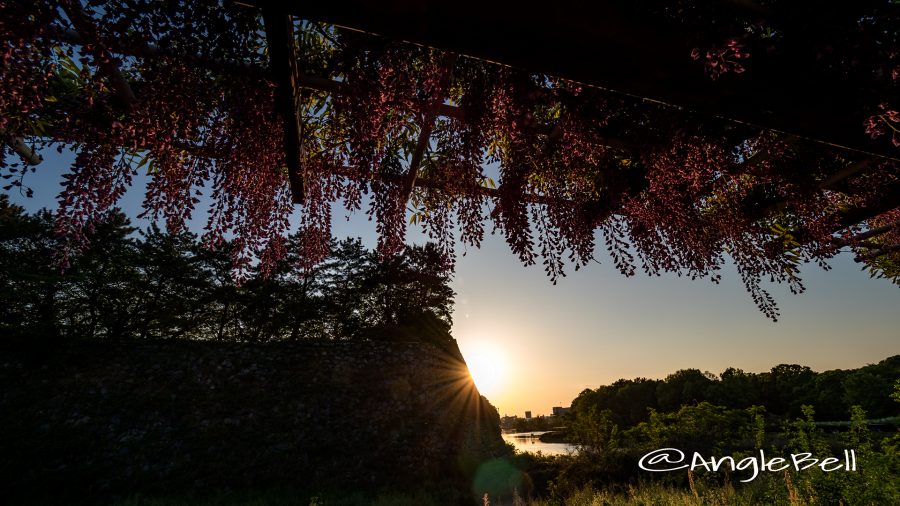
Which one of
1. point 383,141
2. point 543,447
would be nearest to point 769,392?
point 543,447

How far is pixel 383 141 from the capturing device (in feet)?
8.48

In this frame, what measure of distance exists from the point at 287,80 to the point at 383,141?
3.25 feet

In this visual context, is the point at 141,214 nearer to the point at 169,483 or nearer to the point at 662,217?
the point at 662,217

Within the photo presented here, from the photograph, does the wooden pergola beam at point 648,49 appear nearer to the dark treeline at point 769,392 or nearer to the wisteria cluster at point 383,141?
the wisteria cluster at point 383,141

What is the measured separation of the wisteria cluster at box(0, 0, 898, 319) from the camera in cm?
159

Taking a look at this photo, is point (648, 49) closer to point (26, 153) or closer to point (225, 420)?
point (26, 153)

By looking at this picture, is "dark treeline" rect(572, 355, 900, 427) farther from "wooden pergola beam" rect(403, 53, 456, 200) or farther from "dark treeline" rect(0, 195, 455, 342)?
"wooden pergola beam" rect(403, 53, 456, 200)

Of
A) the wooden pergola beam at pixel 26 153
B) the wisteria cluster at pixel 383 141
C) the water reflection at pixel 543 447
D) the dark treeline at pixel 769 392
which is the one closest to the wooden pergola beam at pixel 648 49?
the wisteria cluster at pixel 383 141

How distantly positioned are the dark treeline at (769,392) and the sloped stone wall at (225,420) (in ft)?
26.1

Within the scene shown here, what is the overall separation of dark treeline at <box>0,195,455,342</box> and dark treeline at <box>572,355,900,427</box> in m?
15.0

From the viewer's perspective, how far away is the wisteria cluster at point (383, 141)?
159cm

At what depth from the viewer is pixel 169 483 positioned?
1115 centimetres

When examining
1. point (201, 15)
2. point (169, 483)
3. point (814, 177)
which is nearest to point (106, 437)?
point (169, 483)

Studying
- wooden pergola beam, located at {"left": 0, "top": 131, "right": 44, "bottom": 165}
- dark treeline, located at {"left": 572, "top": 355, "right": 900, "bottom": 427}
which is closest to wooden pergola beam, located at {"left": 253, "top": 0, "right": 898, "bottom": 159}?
wooden pergola beam, located at {"left": 0, "top": 131, "right": 44, "bottom": 165}
